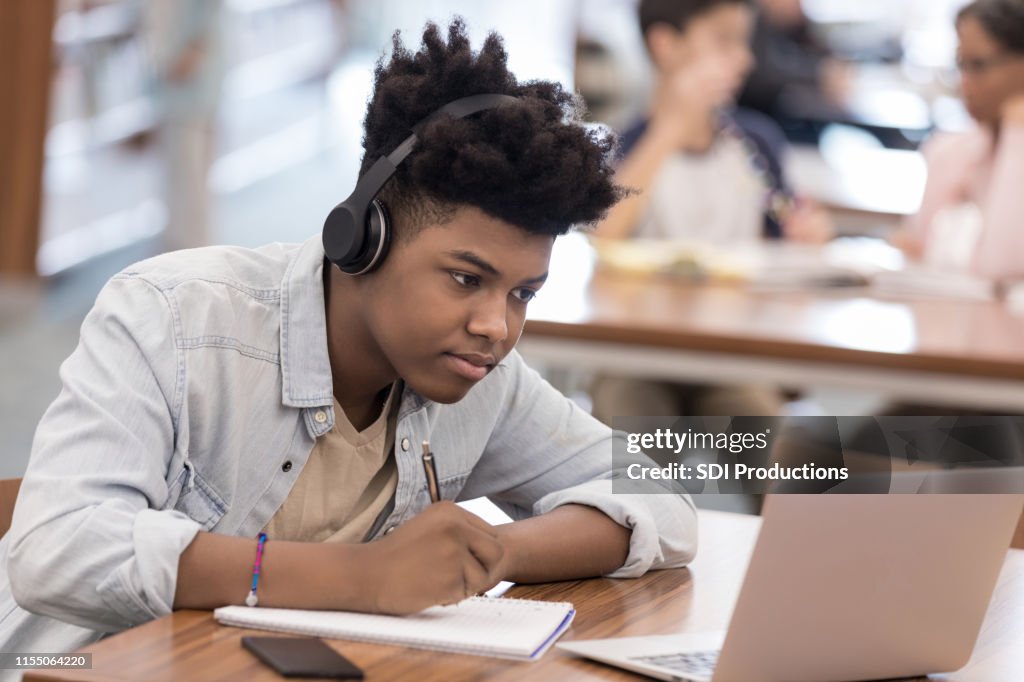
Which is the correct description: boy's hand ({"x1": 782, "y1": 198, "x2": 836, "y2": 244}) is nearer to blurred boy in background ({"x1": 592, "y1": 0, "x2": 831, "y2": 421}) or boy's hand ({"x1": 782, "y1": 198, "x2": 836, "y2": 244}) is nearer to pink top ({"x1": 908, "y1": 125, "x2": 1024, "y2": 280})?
blurred boy in background ({"x1": 592, "y1": 0, "x2": 831, "y2": 421})

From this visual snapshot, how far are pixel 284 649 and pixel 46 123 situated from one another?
497 centimetres

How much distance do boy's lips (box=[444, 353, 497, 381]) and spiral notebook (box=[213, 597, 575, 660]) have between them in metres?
0.21

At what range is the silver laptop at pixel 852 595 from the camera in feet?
3.05

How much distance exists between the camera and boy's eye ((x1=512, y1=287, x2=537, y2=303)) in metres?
1.20

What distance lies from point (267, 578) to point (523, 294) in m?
0.34

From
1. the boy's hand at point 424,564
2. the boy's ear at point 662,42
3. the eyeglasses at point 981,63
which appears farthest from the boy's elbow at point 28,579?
the eyeglasses at point 981,63

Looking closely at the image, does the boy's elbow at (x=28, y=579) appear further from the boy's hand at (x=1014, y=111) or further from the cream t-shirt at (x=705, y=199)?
the boy's hand at (x=1014, y=111)

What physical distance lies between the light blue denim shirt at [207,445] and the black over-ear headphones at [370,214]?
0.32 feet

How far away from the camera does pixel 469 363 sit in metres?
1.20

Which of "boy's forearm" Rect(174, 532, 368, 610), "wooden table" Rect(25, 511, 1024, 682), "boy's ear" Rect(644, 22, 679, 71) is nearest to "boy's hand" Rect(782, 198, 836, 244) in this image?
"boy's ear" Rect(644, 22, 679, 71)

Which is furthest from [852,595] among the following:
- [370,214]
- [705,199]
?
[705,199]

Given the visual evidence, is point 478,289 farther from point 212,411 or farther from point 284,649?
point 284,649

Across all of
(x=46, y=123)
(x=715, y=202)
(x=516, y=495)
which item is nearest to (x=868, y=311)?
(x=715, y=202)

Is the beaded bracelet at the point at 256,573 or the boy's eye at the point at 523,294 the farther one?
the boy's eye at the point at 523,294
